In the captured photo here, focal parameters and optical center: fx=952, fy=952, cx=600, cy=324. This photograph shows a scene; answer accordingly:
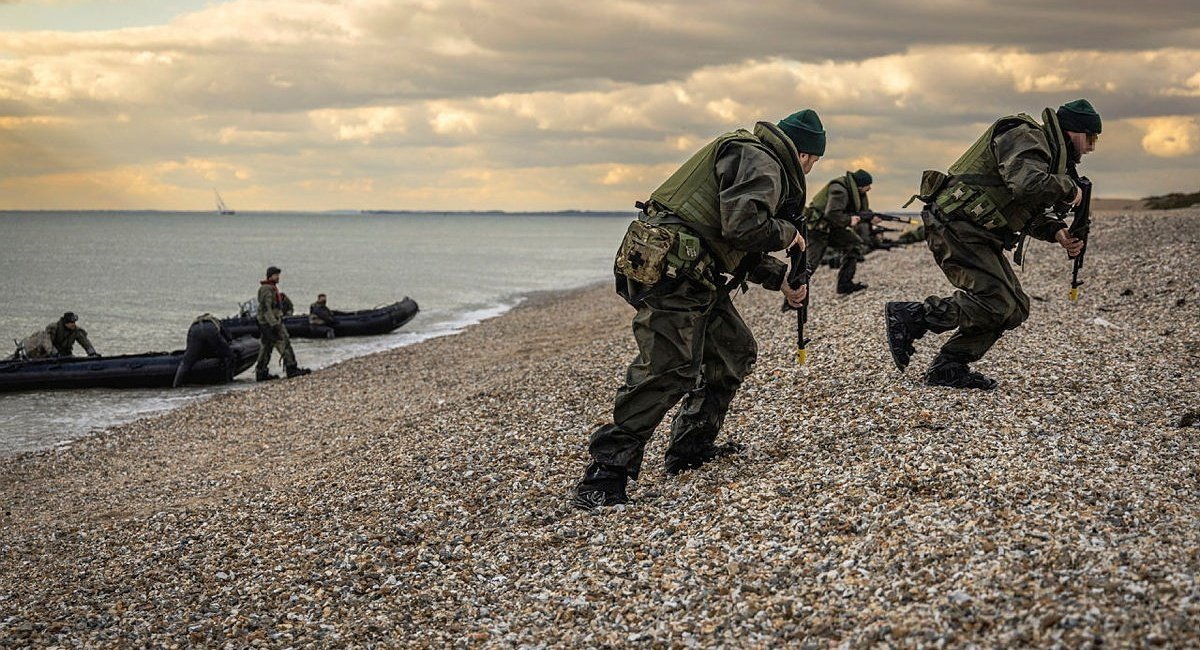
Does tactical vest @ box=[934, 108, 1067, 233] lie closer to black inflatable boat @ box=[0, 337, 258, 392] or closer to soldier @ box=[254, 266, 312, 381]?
soldier @ box=[254, 266, 312, 381]

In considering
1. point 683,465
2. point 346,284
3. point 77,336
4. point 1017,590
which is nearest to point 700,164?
point 683,465

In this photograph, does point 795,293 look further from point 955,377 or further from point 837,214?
point 837,214

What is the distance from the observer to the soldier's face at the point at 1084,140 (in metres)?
8.18

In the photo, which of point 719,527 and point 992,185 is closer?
point 719,527

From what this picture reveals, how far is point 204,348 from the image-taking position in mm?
21469

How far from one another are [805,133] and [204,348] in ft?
59.5

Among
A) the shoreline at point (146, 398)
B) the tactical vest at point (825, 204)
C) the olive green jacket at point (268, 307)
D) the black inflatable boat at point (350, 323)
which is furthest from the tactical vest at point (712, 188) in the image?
the black inflatable boat at point (350, 323)

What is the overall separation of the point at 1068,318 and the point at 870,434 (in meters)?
7.53

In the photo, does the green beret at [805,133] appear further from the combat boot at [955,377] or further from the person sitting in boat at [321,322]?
the person sitting in boat at [321,322]

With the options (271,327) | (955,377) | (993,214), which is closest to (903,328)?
(955,377)

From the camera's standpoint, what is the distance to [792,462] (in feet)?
23.5

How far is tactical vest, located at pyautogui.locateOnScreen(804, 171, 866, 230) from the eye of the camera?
16.6 metres

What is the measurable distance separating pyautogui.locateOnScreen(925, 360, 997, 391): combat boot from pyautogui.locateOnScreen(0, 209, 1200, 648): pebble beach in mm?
239

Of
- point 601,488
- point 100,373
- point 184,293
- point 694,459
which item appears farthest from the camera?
point 184,293
